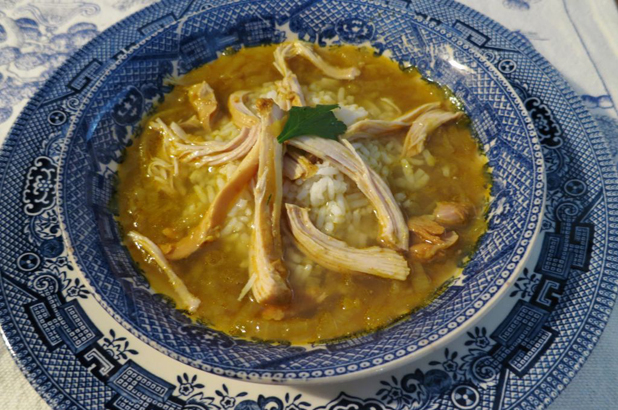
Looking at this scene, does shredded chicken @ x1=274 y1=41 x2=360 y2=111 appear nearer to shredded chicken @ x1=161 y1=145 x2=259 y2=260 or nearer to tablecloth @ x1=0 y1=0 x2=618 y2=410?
shredded chicken @ x1=161 y1=145 x2=259 y2=260

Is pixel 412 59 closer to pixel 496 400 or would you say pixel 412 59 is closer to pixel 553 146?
pixel 553 146

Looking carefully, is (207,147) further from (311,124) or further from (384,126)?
(384,126)

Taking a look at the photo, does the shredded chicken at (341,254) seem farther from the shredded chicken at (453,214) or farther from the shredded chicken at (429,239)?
the shredded chicken at (453,214)

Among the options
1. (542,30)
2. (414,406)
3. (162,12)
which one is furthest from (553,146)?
(162,12)

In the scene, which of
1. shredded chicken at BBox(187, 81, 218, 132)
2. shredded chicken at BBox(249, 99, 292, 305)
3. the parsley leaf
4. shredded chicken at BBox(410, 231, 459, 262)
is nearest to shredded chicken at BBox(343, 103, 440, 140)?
the parsley leaf

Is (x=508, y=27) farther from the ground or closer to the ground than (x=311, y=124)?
farther from the ground

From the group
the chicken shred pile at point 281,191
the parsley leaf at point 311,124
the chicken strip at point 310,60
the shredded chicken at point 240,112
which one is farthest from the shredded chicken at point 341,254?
the chicken strip at point 310,60

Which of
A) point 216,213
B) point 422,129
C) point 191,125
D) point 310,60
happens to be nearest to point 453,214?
point 422,129
